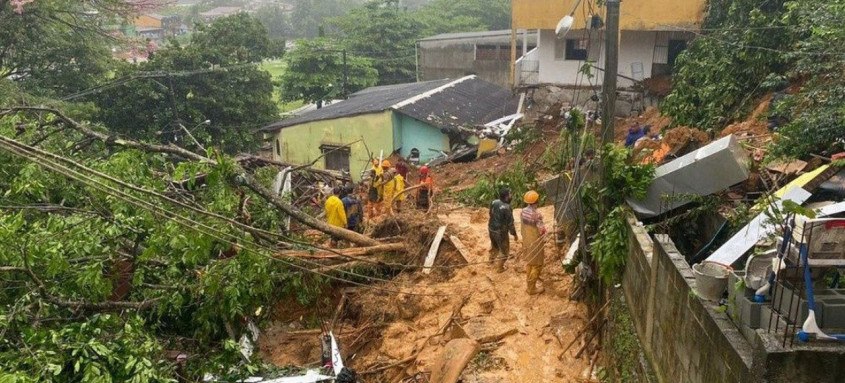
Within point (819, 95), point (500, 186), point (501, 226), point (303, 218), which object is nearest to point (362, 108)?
point (500, 186)

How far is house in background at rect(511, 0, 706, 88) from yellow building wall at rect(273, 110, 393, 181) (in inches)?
206

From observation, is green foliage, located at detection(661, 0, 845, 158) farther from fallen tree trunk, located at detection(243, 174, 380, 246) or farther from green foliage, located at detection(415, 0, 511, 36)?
green foliage, located at detection(415, 0, 511, 36)

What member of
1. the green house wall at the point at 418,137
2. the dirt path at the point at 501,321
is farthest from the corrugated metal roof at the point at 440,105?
the dirt path at the point at 501,321

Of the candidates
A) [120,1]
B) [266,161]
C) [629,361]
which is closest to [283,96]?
[120,1]

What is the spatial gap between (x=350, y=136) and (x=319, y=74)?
38.7ft

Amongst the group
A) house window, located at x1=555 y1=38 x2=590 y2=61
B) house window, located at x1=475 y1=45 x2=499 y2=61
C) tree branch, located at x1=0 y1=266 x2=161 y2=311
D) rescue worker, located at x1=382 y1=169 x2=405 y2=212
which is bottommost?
rescue worker, located at x1=382 y1=169 x2=405 y2=212

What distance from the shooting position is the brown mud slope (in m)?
6.91

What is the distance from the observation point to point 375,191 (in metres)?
11.7

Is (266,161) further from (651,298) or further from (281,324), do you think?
(651,298)

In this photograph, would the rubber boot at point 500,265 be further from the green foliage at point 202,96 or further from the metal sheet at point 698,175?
the green foliage at point 202,96

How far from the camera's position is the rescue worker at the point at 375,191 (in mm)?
11625

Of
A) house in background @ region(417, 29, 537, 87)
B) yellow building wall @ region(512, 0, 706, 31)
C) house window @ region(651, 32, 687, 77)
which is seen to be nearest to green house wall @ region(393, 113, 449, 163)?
yellow building wall @ region(512, 0, 706, 31)

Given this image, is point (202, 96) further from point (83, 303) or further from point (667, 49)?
point (83, 303)

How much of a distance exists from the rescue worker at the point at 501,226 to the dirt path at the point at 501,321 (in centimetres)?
23
